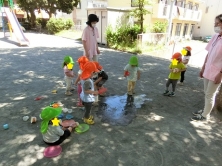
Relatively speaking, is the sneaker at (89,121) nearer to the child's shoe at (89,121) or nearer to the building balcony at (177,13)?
the child's shoe at (89,121)

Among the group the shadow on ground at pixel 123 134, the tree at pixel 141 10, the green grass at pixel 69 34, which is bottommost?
the shadow on ground at pixel 123 134

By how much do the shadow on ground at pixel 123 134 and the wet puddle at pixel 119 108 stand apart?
0.11 m

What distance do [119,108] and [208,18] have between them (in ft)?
94.2

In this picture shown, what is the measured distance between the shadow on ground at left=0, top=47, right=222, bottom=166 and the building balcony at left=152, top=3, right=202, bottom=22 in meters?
13.8

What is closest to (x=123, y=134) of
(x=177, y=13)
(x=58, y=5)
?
(x=177, y=13)

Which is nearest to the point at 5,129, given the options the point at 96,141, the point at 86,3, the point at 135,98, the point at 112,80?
the point at 96,141

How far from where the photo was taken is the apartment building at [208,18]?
26009 mm

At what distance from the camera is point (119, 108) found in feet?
13.3

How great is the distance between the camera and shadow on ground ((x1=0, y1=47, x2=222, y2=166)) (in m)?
2.57

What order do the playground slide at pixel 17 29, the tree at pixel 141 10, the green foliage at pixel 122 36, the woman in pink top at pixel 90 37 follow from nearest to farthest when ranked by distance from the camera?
the woman in pink top at pixel 90 37, the tree at pixel 141 10, the green foliage at pixel 122 36, the playground slide at pixel 17 29

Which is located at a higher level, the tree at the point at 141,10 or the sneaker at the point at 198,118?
the tree at the point at 141,10

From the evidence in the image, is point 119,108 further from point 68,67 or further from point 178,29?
point 178,29

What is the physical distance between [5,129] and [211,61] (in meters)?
3.69

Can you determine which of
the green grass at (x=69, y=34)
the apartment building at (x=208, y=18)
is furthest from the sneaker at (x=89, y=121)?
the apartment building at (x=208, y=18)
